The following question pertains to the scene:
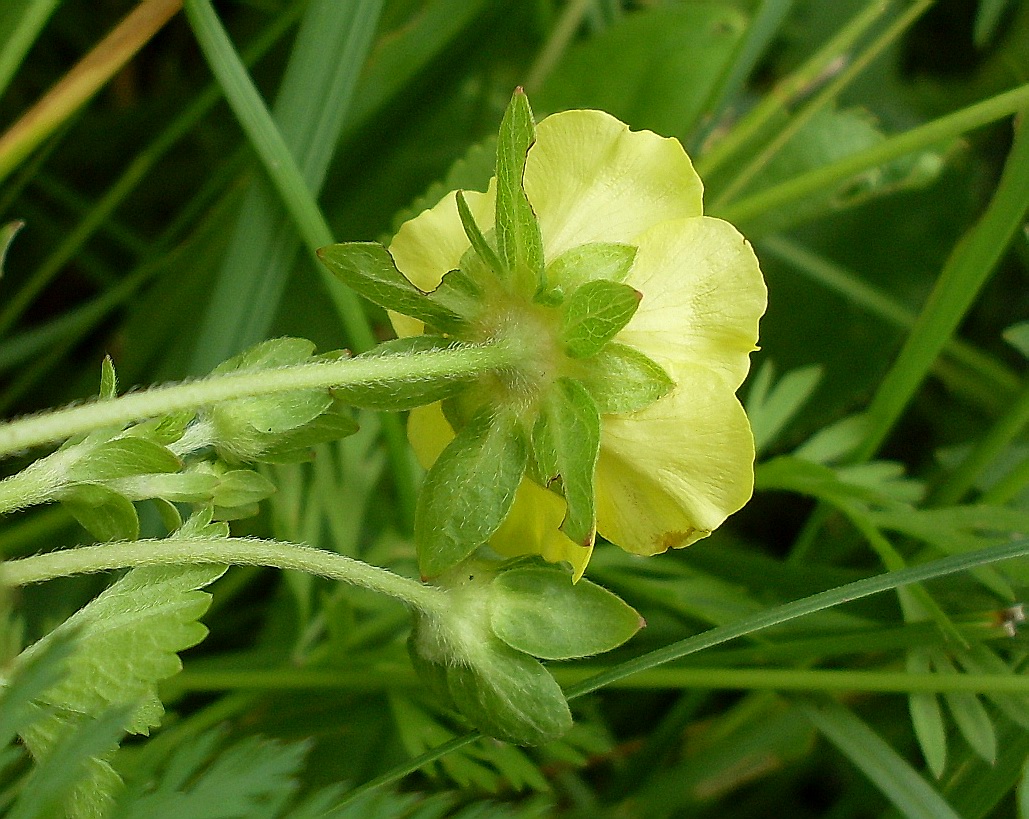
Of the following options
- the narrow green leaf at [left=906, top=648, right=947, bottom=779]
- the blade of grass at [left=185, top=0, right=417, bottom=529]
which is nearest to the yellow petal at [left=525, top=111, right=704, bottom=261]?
the blade of grass at [left=185, top=0, right=417, bottom=529]

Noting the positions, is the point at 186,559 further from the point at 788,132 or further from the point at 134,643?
the point at 788,132

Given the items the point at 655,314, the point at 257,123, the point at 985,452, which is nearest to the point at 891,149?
the point at 985,452

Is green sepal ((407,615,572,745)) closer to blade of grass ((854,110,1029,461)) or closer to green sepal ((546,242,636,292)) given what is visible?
green sepal ((546,242,636,292))

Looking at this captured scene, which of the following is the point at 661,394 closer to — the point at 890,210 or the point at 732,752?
the point at 732,752

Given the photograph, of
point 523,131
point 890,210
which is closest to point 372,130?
point 523,131

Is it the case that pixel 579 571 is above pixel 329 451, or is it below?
above

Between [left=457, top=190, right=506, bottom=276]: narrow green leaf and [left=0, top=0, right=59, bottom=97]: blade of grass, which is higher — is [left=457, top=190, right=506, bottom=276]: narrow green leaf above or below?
below
